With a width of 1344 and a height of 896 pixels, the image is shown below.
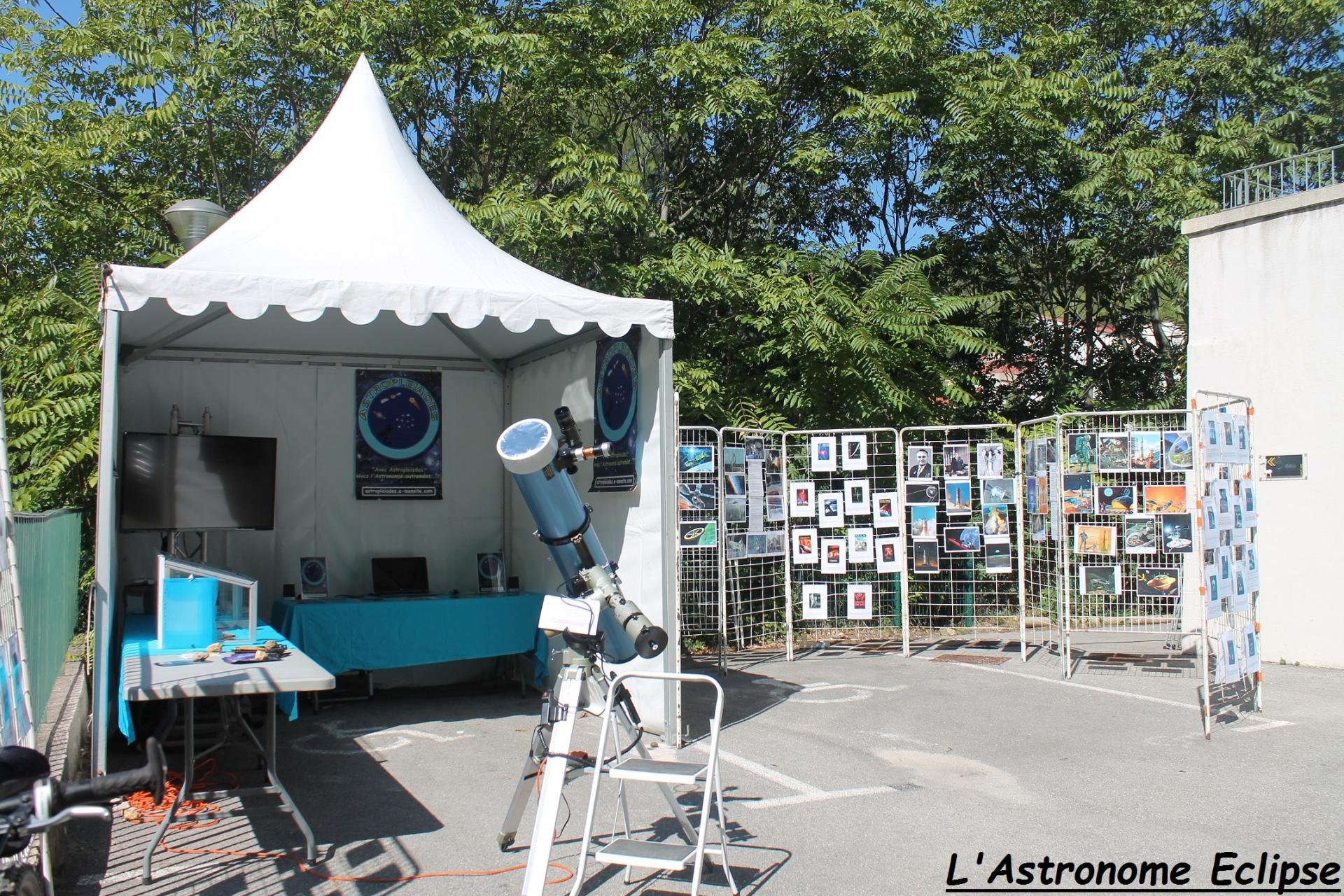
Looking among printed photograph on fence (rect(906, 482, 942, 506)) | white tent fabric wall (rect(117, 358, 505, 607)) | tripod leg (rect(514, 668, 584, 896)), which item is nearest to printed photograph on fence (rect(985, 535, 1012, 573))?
printed photograph on fence (rect(906, 482, 942, 506))

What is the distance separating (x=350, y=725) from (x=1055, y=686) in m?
5.27

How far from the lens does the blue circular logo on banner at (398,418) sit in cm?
809

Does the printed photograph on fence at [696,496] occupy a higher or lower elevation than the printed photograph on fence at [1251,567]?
higher

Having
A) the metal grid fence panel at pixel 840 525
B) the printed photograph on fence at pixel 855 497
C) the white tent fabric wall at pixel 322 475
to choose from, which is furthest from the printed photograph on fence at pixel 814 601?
the white tent fabric wall at pixel 322 475

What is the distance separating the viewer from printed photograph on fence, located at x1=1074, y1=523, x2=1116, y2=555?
790 cm

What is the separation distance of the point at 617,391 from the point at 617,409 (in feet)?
0.37

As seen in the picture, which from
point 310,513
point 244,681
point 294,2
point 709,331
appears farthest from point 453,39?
point 244,681

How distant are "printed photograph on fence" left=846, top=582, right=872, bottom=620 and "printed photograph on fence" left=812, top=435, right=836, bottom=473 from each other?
110cm

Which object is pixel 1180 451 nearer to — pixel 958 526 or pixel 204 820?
pixel 958 526

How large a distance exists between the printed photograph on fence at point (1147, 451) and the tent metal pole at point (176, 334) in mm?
6310

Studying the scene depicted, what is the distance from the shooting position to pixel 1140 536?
24.5ft

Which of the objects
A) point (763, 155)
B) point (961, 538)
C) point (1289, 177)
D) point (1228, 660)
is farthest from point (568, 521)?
point (1289, 177)

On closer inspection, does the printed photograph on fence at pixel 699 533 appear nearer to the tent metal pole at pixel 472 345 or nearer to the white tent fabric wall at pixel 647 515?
the white tent fabric wall at pixel 647 515

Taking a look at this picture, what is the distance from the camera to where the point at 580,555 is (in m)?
3.87
